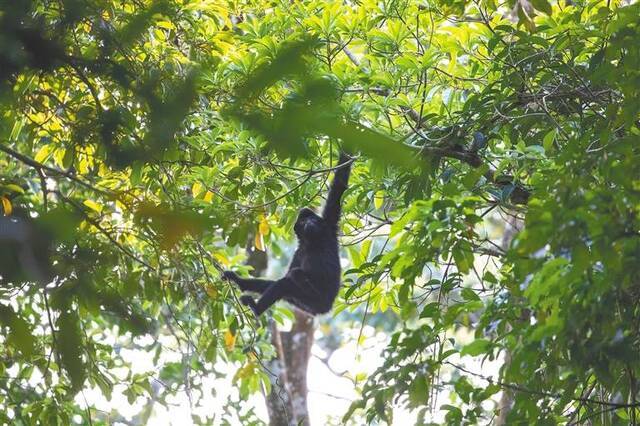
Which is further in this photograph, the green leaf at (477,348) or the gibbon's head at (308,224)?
the gibbon's head at (308,224)

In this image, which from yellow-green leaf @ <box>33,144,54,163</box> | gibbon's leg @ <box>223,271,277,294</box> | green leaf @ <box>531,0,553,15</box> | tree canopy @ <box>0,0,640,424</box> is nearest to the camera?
tree canopy @ <box>0,0,640,424</box>

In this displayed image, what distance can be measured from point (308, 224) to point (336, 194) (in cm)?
85

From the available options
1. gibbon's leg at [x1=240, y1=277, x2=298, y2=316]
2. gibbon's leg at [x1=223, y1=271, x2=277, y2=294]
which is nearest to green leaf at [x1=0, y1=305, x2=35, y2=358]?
gibbon's leg at [x1=240, y1=277, x2=298, y2=316]

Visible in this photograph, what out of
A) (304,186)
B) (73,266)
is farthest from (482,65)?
(73,266)

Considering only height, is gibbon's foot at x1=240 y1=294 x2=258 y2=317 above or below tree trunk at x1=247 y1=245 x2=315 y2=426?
below

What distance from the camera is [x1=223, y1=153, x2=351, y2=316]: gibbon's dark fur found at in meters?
7.44

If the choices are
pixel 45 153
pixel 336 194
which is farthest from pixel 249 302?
pixel 45 153

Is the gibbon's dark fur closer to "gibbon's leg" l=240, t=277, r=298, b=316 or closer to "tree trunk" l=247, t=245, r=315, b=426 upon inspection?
Result: "gibbon's leg" l=240, t=277, r=298, b=316

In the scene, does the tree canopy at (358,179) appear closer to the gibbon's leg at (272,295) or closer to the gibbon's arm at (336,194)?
the gibbon's arm at (336,194)

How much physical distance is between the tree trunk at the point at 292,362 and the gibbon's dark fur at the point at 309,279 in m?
1.36

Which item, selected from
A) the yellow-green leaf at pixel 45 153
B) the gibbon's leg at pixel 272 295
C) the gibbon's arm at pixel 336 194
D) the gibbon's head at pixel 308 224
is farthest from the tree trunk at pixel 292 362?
the yellow-green leaf at pixel 45 153

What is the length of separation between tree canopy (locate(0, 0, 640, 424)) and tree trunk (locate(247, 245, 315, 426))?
1354 mm

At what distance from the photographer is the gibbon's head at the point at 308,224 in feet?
24.1

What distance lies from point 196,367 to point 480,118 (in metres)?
3.48
